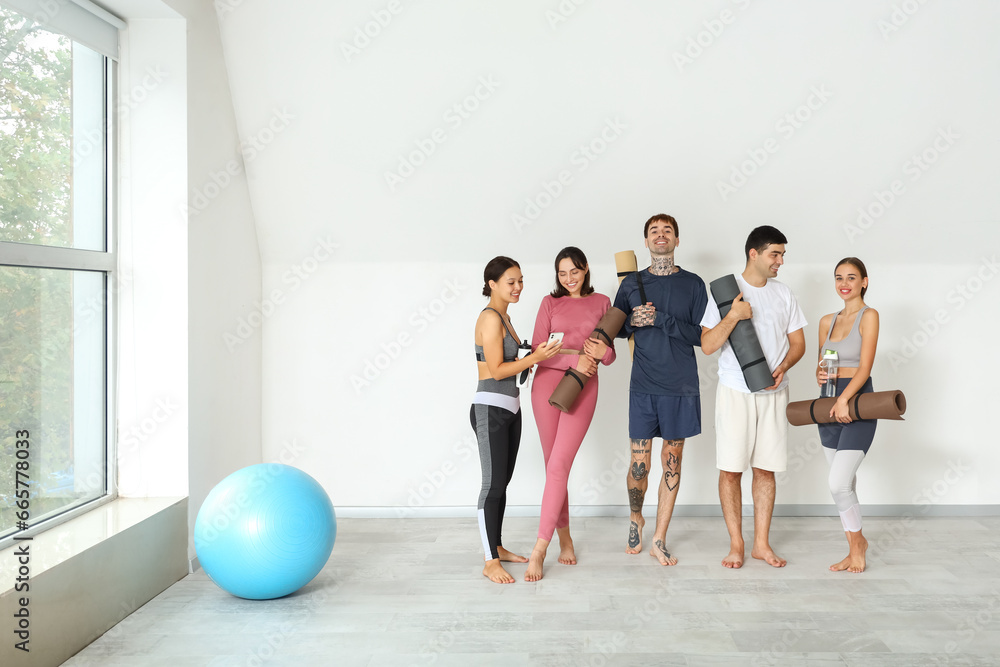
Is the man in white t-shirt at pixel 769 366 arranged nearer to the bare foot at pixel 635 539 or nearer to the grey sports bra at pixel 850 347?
the grey sports bra at pixel 850 347

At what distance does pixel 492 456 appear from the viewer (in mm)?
3242

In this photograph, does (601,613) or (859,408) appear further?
(859,408)

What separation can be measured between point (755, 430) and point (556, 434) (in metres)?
0.96

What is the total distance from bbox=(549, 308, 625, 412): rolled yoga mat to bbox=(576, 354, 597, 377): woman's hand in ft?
0.07

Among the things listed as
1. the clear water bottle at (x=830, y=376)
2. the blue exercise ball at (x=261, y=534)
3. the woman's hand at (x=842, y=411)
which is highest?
the clear water bottle at (x=830, y=376)

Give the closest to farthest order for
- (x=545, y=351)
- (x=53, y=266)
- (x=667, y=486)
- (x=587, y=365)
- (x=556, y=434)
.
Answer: (x=53, y=266), (x=545, y=351), (x=587, y=365), (x=556, y=434), (x=667, y=486)

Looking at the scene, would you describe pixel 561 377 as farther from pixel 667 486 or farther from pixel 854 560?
pixel 854 560

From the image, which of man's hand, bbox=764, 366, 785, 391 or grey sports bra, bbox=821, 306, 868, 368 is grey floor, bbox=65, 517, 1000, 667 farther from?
grey sports bra, bbox=821, 306, 868, 368

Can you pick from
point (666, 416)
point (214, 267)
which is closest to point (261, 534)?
point (214, 267)

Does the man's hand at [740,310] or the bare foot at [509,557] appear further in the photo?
the bare foot at [509,557]

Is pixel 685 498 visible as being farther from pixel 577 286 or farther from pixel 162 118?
pixel 162 118

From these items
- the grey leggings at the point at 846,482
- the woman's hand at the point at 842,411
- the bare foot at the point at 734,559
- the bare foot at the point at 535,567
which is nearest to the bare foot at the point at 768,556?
the bare foot at the point at 734,559

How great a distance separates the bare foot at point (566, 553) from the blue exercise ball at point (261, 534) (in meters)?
1.17

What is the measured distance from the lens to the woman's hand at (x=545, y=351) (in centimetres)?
321
